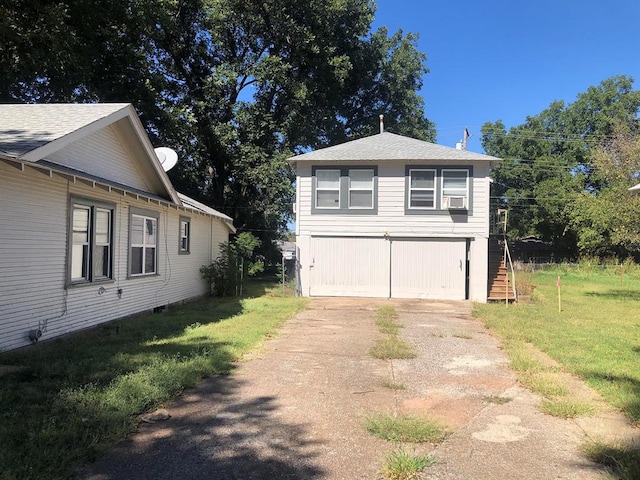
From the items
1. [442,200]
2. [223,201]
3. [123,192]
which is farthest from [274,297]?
[223,201]

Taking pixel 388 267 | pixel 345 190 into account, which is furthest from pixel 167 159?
pixel 388 267

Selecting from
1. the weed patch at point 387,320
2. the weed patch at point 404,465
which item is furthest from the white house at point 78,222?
the weed patch at point 404,465

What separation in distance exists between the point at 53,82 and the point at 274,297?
11.5m

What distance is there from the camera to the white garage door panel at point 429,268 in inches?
619

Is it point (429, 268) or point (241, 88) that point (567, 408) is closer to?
point (429, 268)

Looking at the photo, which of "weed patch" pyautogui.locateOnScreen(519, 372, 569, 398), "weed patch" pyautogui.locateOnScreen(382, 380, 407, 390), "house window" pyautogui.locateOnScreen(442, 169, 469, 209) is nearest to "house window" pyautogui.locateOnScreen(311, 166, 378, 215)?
"house window" pyautogui.locateOnScreen(442, 169, 469, 209)

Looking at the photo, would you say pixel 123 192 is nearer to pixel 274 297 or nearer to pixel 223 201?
pixel 274 297

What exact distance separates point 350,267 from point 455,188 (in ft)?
14.3

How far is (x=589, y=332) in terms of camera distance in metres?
9.38

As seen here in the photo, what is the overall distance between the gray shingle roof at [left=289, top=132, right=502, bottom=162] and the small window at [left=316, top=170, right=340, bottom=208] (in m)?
0.57

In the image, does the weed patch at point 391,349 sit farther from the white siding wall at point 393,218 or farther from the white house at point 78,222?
the white siding wall at point 393,218

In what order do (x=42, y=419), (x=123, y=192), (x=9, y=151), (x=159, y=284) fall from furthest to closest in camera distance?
1. (x=159, y=284)
2. (x=123, y=192)
3. (x=9, y=151)
4. (x=42, y=419)

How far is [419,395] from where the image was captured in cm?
537

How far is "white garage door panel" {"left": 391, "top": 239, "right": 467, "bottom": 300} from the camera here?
51.6ft
